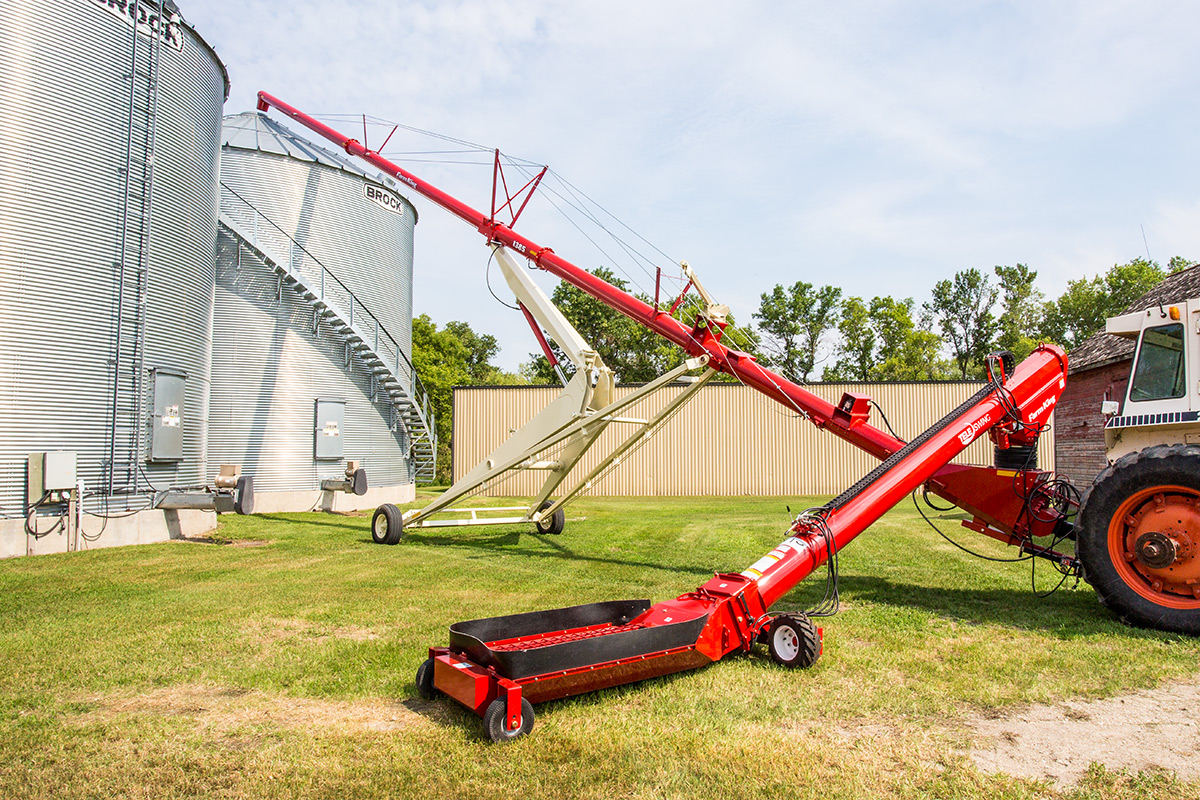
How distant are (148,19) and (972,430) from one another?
1753 centimetres

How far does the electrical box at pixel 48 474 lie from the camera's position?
1371 centimetres

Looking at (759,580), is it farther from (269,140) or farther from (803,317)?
(803,317)

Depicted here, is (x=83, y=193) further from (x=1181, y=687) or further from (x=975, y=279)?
(x=975, y=279)

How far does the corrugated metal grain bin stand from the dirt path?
793 inches

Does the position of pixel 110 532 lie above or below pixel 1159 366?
below

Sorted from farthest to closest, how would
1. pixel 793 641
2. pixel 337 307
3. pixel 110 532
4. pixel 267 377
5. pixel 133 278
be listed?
pixel 337 307, pixel 267 377, pixel 133 278, pixel 110 532, pixel 793 641

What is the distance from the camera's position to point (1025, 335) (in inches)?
2406

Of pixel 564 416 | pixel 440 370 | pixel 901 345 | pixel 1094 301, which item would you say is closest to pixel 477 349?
pixel 440 370

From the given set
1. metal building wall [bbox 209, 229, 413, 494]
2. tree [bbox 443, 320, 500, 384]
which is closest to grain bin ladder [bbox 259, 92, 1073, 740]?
metal building wall [bbox 209, 229, 413, 494]

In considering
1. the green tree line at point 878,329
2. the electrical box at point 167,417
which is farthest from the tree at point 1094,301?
the electrical box at point 167,417

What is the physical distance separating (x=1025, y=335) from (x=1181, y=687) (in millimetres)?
62860

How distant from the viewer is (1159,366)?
26.7 feet

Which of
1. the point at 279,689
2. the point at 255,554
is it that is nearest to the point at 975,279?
the point at 255,554

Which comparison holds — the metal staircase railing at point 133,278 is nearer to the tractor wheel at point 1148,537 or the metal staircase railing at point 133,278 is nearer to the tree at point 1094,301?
the tractor wheel at point 1148,537
